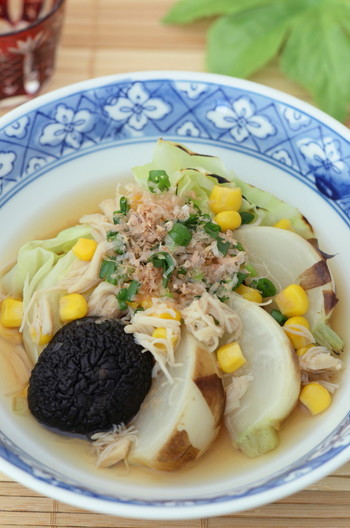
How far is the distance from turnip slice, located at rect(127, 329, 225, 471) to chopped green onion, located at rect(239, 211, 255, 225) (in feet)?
2.32

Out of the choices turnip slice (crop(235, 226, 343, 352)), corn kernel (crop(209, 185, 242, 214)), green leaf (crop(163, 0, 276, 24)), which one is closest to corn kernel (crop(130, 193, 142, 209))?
corn kernel (crop(209, 185, 242, 214))

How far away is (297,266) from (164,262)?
0.60m

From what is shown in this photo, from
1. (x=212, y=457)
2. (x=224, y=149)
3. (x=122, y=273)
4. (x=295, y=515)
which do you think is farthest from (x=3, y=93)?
(x=295, y=515)

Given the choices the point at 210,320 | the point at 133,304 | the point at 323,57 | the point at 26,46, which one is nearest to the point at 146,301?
the point at 133,304

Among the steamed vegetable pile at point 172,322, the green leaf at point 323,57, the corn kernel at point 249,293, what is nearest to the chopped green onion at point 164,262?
the steamed vegetable pile at point 172,322

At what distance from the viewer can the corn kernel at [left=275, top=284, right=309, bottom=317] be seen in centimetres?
256

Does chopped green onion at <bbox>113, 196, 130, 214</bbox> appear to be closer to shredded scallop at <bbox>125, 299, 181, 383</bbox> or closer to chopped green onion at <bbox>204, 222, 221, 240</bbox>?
chopped green onion at <bbox>204, 222, 221, 240</bbox>

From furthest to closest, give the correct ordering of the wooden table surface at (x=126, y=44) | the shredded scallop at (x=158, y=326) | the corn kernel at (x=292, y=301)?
the wooden table surface at (x=126, y=44) → the corn kernel at (x=292, y=301) → the shredded scallop at (x=158, y=326)

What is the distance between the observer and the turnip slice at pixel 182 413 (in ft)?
7.27

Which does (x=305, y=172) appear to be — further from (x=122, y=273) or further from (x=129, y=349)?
(x=129, y=349)

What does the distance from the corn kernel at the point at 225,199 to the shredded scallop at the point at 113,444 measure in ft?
3.38

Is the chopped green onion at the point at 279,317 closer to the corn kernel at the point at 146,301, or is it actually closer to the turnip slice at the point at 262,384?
the turnip slice at the point at 262,384

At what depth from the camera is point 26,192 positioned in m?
3.02

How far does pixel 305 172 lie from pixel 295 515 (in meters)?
1.53
